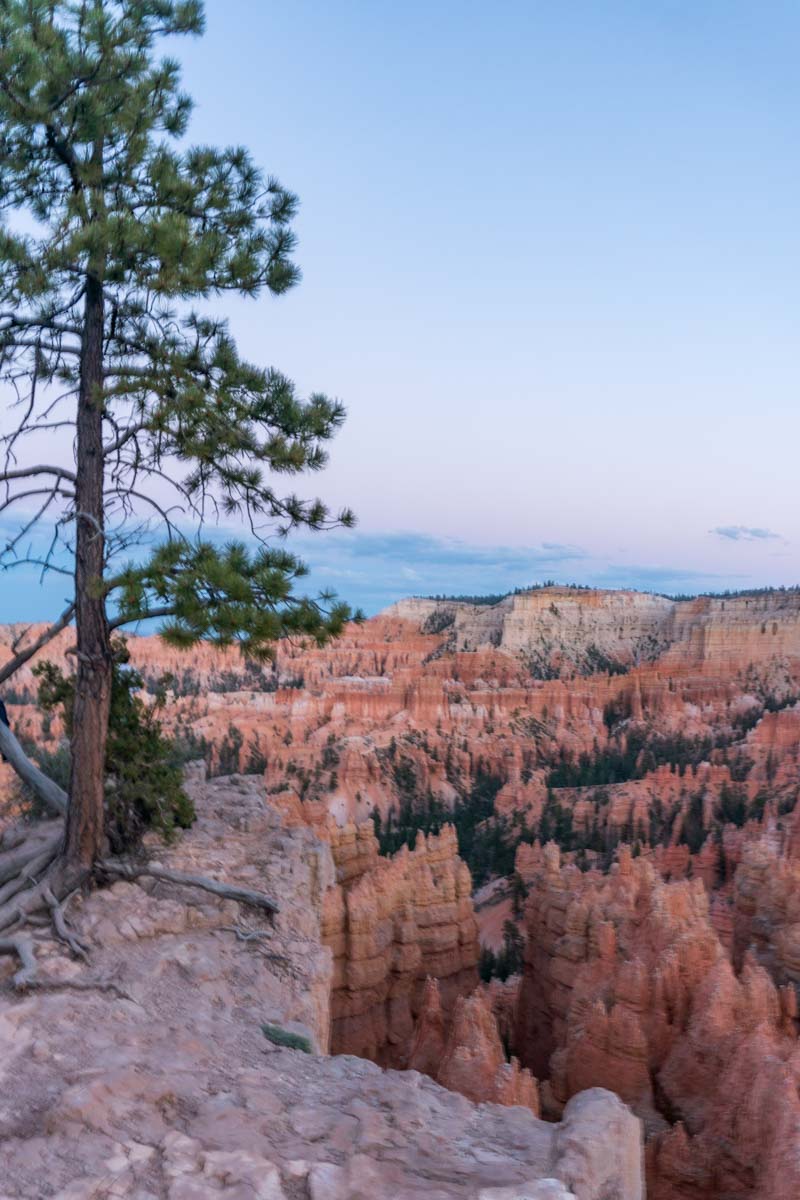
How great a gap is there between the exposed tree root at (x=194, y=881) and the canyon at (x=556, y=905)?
20.9 inches

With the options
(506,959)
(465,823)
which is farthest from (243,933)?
(465,823)

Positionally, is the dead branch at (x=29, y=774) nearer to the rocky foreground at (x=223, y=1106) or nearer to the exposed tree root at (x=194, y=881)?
the exposed tree root at (x=194, y=881)

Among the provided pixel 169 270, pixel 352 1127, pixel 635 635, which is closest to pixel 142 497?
pixel 169 270

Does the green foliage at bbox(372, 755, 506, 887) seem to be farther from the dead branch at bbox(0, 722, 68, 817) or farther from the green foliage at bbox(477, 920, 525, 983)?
the dead branch at bbox(0, 722, 68, 817)

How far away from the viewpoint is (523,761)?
147ft

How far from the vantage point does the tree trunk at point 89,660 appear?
6117 millimetres

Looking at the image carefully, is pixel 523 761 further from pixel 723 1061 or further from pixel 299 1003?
pixel 299 1003

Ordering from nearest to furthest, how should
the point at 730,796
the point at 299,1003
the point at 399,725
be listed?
the point at 299,1003
the point at 730,796
the point at 399,725

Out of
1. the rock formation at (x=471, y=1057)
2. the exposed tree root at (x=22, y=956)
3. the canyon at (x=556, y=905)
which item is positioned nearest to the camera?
the exposed tree root at (x=22, y=956)

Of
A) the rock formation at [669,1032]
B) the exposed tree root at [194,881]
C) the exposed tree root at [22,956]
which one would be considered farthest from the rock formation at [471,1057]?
the exposed tree root at [22,956]

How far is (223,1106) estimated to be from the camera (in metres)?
A: 3.38

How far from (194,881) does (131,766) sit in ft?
4.20

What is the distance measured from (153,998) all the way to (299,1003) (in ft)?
3.21

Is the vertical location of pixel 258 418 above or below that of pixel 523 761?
above
